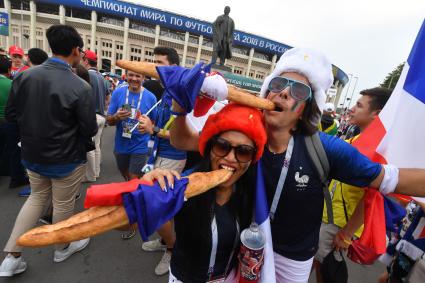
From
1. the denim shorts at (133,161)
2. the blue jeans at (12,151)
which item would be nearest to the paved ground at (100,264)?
the blue jeans at (12,151)

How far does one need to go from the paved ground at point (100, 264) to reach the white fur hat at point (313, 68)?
244cm

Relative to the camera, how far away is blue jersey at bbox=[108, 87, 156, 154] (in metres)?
3.20

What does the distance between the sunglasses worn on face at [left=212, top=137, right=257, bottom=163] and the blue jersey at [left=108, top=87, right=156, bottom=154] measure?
7.16 feet

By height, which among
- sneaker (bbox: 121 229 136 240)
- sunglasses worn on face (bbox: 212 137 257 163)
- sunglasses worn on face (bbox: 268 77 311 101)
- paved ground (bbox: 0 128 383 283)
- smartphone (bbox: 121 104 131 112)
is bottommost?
paved ground (bbox: 0 128 383 283)

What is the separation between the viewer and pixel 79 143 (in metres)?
2.38

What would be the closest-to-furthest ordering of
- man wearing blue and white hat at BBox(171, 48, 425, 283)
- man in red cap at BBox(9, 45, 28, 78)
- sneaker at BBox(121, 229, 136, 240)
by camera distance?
1. man wearing blue and white hat at BBox(171, 48, 425, 283)
2. sneaker at BBox(121, 229, 136, 240)
3. man in red cap at BBox(9, 45, 28, 78)

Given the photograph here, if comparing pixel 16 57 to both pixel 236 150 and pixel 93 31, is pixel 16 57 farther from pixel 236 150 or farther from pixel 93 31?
pixel 93 31

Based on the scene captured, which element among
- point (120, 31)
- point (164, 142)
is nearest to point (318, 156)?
point (164, 142)

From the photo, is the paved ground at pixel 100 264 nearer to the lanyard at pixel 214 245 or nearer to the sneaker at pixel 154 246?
the sneaker at pixel 154 246

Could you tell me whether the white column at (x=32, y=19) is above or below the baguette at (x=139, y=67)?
above

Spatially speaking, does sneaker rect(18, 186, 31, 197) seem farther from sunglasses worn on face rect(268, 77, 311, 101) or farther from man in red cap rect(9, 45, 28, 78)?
sunglasses worn on face rect(268, 77, 311, 101)

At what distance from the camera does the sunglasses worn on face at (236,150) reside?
3.74ft

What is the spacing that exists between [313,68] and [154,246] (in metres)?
2.72

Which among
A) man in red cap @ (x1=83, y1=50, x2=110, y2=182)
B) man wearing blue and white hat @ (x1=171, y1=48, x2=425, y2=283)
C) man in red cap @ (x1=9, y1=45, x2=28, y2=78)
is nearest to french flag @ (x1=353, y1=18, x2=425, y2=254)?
man wearing blue and white hat @ (x1=171, y1=48, x2=425, y2=283)
